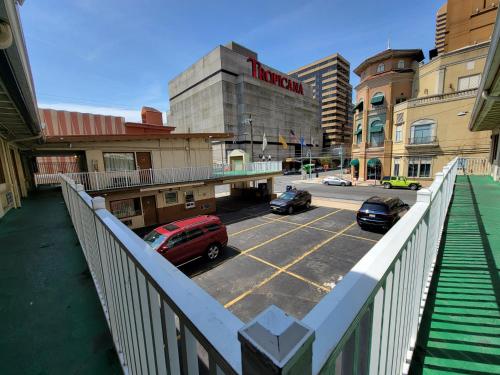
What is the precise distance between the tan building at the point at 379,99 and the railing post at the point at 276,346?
35711 millimetres

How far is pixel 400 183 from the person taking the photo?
90.2ft

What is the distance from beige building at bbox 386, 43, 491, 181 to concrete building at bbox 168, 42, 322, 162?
21.8 metres

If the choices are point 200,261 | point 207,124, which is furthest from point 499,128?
point 207,124

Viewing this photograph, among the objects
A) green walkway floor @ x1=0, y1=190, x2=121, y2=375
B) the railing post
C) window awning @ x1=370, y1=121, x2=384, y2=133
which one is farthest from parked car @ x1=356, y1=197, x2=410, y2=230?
window awning @ x1=370, y1=121, x2=384, y2=133

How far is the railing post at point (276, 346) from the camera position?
0.50 metres

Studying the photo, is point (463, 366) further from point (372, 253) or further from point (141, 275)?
point (141, 275)

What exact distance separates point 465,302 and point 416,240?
1.82m

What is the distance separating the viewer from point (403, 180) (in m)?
27.3

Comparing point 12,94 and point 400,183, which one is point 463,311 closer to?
point 12,94

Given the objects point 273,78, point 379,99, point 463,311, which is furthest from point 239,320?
point 273,78

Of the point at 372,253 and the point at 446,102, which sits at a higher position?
the point at 446,102

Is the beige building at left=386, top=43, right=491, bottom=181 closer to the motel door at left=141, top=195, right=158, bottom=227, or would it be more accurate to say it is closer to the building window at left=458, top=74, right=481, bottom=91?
the building window at left=458, top=74, right=481, bottom=91

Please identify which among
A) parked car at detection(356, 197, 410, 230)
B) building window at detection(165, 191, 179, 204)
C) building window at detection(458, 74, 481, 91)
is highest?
building window at detection(458, 74, 481, 91)

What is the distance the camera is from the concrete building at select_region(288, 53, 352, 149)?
3243 inches
